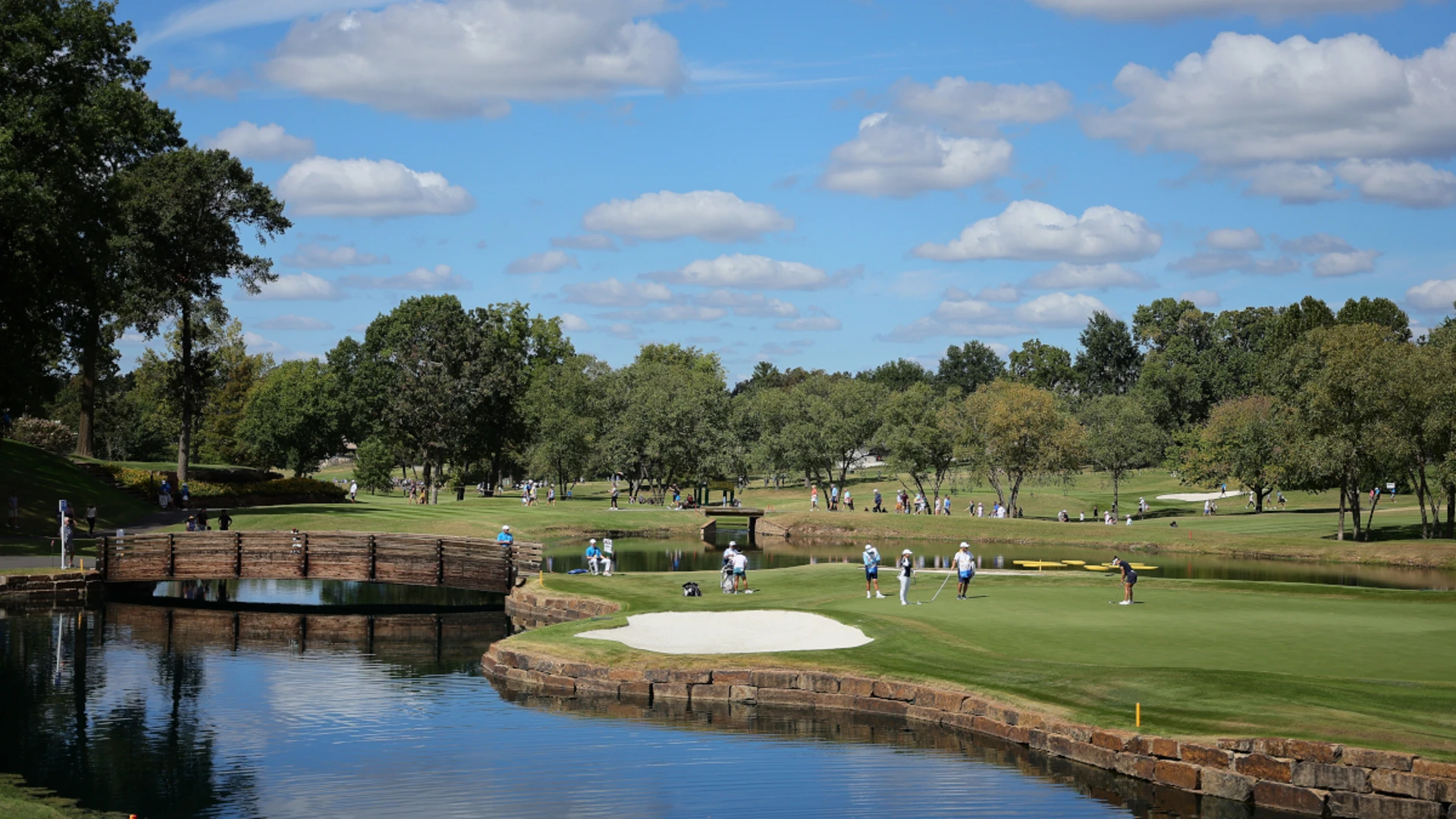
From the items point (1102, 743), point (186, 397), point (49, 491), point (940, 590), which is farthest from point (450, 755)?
point (186, 397)

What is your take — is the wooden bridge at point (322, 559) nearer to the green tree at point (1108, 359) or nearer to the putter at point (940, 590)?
the putter at point (940, 590)

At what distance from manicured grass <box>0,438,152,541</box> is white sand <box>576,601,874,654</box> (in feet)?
121

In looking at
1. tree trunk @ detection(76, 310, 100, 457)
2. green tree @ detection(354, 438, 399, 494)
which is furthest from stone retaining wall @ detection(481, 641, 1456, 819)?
green tree @ detection(354, 438, 399, 494)

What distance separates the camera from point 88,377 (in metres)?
77.1

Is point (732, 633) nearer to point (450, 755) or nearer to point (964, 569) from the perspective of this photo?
point (964, 569)

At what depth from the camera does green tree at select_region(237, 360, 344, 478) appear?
112 metres

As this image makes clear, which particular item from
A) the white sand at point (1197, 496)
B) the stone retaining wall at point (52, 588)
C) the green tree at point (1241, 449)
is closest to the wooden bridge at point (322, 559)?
the stone retaining wall at point (52, 588)

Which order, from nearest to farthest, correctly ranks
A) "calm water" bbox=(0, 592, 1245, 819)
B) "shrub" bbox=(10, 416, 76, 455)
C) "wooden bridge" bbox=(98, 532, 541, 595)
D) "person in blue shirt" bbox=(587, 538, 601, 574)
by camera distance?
"calm water" bbox=(0, 592, 1245, 819) → "wooden bridge" bbox=(98, 532, 541, 595) → "person in blue shirt" bbox=(587, 538, 601, 574) → "shrub" bbox=(10, 416, 76, 455)

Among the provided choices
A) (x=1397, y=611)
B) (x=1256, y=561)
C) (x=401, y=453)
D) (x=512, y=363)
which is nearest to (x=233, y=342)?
(x=401, y=453)

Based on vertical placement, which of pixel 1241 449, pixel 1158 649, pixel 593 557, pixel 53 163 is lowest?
pixel 1158 649

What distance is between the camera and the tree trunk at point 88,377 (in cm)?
6438

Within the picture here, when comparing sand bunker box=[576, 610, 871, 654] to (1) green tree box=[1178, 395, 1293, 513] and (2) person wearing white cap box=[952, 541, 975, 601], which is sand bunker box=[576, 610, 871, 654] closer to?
(2) person wearing white cap box=[952, 541, 975, 601]

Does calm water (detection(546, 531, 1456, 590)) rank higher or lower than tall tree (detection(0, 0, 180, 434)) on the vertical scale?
lower

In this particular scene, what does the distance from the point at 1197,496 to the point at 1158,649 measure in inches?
3579
